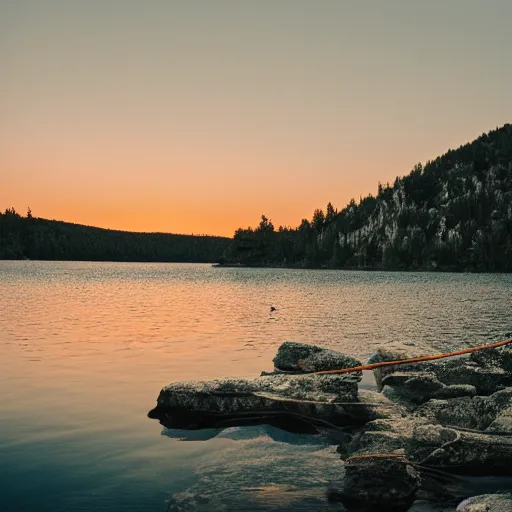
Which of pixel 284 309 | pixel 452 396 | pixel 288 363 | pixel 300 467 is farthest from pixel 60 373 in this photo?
pixel 284 309

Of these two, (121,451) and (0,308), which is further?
(0,308)

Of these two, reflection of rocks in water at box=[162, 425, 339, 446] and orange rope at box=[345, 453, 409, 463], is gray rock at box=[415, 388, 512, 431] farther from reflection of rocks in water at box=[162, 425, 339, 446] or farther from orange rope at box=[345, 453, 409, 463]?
orange rope at box=[345, 453, 409, 463]

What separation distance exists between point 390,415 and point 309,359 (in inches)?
208

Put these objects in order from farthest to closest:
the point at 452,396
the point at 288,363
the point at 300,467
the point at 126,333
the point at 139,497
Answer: the point at 126,333, the point at 288,363, the point at 452,396, the point at 300,467, the point at 139,497

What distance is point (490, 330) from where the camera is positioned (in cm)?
3772

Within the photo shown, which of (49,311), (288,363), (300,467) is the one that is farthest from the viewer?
(49,311)

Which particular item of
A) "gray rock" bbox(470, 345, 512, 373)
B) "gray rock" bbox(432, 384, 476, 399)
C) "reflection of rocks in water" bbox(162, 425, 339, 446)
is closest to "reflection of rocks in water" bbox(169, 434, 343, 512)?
"reflection of rocks in water" bbox(162, 425, 339, 446)

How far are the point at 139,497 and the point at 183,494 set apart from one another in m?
0.80

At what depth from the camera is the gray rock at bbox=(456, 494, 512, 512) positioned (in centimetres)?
794

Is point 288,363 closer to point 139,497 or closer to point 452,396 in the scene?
point 452,396

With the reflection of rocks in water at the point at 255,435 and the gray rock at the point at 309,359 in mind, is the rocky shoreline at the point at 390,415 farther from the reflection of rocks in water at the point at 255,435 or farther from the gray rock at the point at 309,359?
the reflection of rocks in water at the point at 255,435

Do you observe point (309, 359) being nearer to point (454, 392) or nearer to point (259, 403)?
point (259, 403)

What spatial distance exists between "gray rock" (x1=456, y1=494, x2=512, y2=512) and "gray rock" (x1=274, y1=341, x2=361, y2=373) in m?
9.72

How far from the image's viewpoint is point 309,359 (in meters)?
18.7
